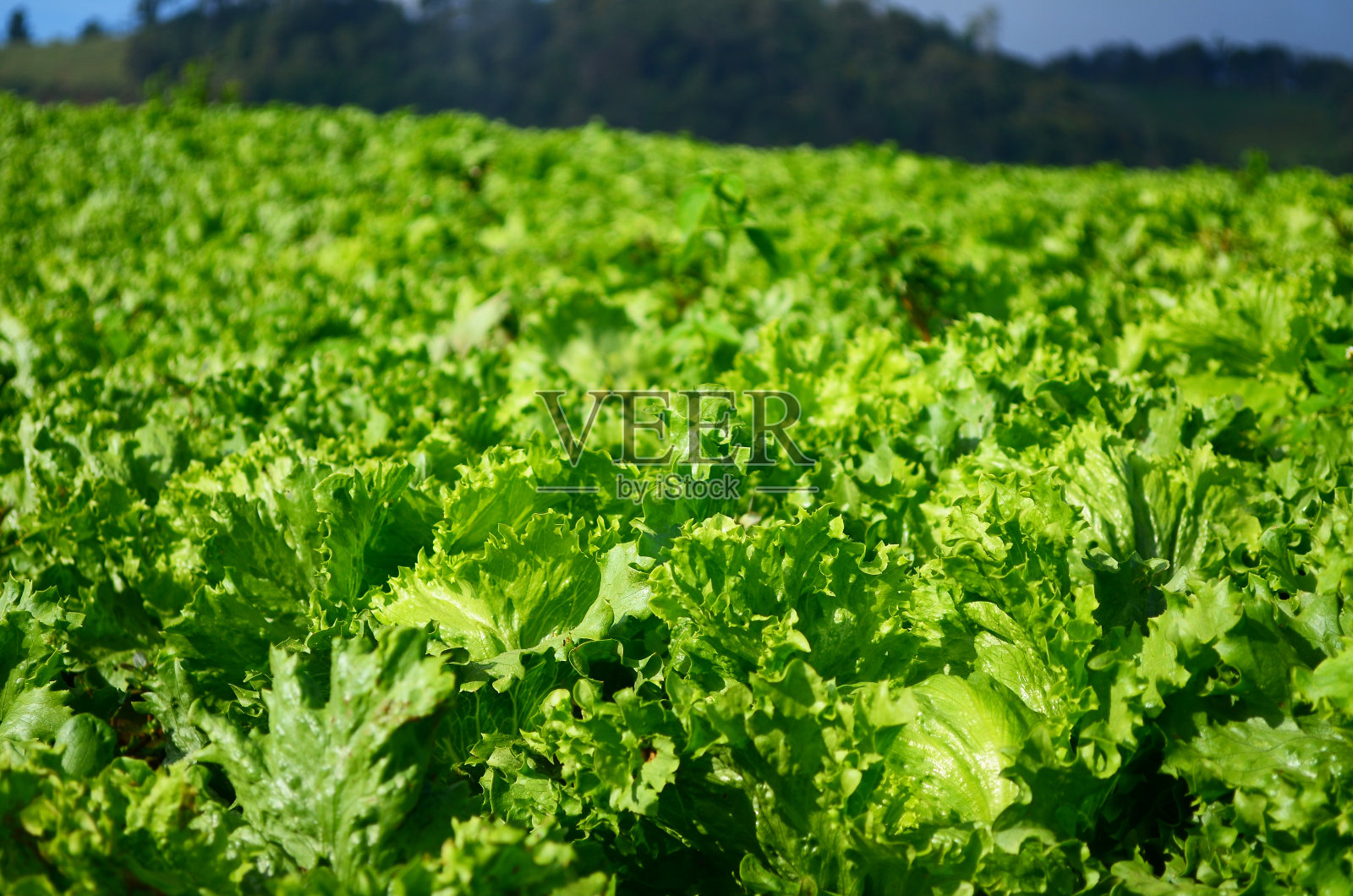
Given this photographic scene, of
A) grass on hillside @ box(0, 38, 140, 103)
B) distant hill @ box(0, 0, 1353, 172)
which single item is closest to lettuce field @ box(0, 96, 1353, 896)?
distant hill @ box(0, 0, 1353, 172)

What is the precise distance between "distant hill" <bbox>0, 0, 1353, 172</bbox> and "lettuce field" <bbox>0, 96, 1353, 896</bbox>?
79.2 meters

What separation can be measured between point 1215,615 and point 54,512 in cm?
284

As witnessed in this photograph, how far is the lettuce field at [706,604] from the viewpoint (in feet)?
4.92

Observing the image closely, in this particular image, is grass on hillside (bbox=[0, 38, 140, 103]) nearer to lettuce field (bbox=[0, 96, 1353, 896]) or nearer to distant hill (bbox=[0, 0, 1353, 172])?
distant hill (bbox=[0, 0, 1353, 172])

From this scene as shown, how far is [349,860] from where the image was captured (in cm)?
142

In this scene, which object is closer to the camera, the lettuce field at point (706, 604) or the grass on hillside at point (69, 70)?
the lettuce field at point (706, 604)

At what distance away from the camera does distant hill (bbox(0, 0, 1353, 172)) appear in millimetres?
80000

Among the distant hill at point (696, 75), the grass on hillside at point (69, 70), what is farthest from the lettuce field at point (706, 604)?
the grass on hillside at point (69, 70)

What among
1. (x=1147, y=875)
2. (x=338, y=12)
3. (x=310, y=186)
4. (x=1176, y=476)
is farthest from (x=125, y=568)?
(x=338, y=12)

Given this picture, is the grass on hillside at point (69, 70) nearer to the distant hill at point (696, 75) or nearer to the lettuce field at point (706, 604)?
the distant hill at point (696, 75)

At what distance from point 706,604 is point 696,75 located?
296ft

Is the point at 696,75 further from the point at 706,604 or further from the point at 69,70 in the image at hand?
the point at 706,604

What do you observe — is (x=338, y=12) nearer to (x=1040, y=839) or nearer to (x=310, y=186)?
(x=310, y=186)

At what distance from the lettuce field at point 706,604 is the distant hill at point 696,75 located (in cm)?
7915
